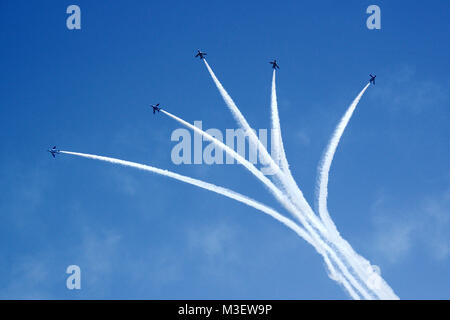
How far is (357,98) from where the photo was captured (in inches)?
2244

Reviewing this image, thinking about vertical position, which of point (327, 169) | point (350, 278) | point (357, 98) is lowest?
point (350, 278)
